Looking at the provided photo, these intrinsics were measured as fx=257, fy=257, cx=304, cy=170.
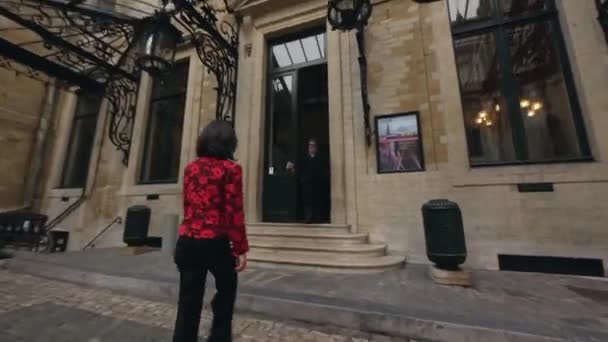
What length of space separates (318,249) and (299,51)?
487cm

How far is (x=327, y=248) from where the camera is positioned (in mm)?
4184

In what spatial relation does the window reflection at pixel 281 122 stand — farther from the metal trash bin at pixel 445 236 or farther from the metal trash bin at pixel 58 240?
Result: the metal trash bin at pixel 58 240

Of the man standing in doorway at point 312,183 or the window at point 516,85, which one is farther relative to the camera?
the man standing in doorway at point 312,183

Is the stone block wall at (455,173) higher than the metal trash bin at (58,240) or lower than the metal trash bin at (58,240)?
higher

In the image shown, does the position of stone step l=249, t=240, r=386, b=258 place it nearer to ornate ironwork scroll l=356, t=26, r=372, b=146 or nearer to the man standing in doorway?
the man standing in doorway

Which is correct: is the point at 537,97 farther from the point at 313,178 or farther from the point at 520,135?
the point at 313,178

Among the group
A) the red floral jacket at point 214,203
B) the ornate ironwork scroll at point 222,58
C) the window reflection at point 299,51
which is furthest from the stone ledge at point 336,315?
the window reflection at point 299,51

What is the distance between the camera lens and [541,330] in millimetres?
1897

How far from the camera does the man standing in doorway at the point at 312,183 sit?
5373mm

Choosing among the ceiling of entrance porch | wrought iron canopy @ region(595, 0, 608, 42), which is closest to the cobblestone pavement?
wrought iron canopy @ region(595, 0, 608, 42)

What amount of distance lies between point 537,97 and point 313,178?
4222 millimetres

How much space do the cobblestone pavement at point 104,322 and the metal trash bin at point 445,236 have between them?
60.9 inches

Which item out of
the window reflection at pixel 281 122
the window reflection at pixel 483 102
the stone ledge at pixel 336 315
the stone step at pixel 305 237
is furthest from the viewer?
the window reflection at pixel 281 122

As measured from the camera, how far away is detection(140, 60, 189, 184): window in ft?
22.8
